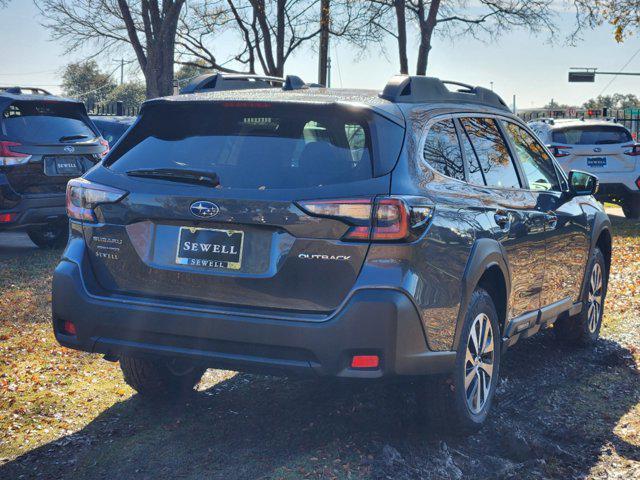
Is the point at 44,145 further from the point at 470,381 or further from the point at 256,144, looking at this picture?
the point at 470,381

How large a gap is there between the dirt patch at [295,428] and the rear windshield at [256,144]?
1.35 meters

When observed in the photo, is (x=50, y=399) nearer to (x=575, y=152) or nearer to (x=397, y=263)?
(x=397, y=263)

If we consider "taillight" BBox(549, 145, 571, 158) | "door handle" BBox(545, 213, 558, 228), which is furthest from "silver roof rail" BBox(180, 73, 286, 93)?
"taillight" BBox(549, 145, 571, 158)

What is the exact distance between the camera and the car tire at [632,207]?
60.7 ft

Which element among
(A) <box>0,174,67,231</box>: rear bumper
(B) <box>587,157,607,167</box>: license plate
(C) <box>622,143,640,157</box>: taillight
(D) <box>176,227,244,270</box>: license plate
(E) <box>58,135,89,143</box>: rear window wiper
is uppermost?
(E) <box>58,135,89,143</box>: rear window wiper

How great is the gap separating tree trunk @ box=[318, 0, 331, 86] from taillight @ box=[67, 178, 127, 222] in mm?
22978

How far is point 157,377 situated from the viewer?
548 cm

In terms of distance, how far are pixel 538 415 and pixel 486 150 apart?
1.58 metres

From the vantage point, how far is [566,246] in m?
6.61

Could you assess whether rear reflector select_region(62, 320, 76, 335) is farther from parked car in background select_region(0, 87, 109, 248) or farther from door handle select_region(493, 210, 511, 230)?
parked car in background select_region(0, 87, 109, 248)

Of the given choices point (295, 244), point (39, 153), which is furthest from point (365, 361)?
point (39, 153)

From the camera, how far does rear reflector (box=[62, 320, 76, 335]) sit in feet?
15.3

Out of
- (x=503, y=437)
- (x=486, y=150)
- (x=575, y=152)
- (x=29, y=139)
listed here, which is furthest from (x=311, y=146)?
(x=575, y=152)

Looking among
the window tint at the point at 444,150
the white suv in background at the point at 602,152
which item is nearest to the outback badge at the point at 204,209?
the window tint at the point at 444,150
